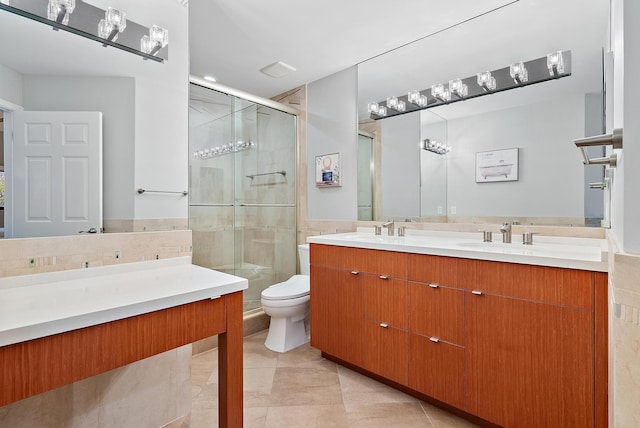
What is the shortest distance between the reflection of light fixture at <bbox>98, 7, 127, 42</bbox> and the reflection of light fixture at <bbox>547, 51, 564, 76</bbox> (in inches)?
91.8

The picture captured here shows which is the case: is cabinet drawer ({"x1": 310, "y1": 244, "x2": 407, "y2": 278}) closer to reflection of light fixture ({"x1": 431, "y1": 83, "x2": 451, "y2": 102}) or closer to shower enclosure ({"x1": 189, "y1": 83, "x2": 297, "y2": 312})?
shower enclosure ({"x1": 189, "y1": 83, "x2": 297, "y2": 312})

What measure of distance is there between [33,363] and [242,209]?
2.15 meters

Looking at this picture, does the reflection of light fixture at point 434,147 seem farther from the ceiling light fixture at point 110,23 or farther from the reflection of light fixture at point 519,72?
the ceiling light fixture at point 110,23

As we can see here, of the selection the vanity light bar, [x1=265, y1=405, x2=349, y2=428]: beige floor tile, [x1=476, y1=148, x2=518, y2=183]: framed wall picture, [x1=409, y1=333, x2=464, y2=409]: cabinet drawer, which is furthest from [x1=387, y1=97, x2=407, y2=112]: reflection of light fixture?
[x1=265, y1=405, x2=349, y2=428]: beige floor tile

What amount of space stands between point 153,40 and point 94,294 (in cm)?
130

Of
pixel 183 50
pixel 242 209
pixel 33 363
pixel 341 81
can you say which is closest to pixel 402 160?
pixel 341 81

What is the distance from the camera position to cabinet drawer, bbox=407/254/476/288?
5.10ft

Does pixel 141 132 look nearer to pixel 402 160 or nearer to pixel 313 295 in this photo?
pixel 313 295

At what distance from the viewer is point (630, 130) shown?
0.62 m

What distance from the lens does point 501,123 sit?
202 centimetres

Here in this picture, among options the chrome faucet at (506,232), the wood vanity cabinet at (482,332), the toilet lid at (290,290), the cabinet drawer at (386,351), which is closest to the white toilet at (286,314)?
the toilet lid at (290,290)

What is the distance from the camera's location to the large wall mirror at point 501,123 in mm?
1729

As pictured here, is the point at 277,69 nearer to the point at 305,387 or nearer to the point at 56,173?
the point at 56,173

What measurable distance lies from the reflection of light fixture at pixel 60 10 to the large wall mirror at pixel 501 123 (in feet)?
6.57
